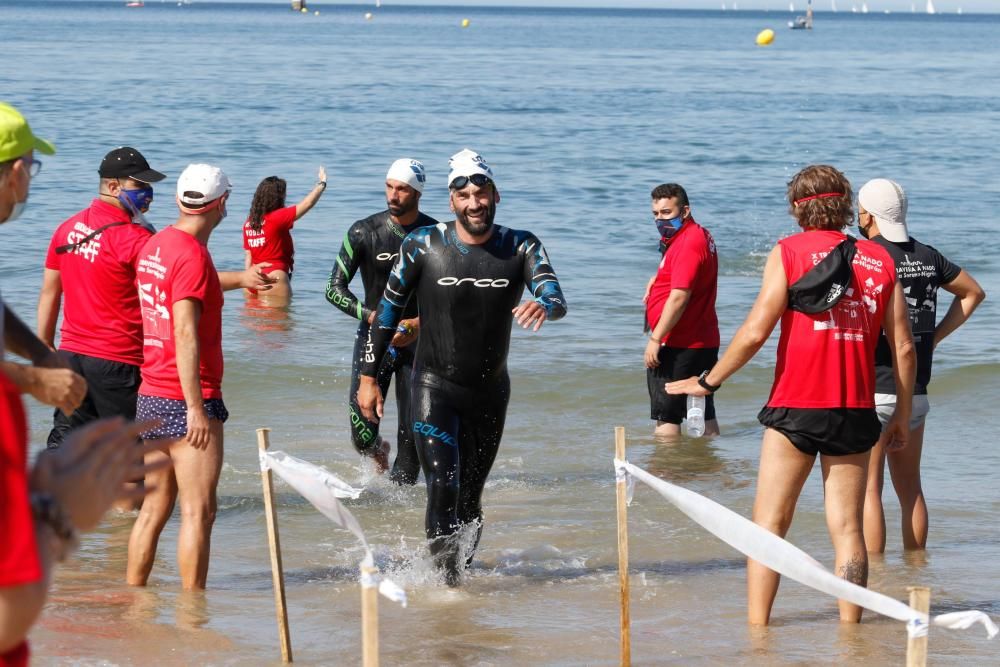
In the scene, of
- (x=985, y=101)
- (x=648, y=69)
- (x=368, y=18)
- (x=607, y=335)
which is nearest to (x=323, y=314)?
(x=607, y=335)

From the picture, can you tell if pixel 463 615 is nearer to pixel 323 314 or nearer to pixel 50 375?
pixel 50 375

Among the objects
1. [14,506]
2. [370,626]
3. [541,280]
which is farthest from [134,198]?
[14,506]

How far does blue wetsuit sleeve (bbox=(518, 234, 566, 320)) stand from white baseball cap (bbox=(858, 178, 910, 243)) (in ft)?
4.62

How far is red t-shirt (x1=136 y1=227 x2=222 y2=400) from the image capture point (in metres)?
5.34

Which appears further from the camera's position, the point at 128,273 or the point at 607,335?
the point at 607,335

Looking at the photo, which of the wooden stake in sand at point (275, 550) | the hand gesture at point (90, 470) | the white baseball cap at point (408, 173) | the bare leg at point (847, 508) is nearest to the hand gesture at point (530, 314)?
the wooden stake in sand at point (275, 550)

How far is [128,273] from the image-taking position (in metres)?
6.22

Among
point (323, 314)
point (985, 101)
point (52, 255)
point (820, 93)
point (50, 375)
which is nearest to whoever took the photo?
point (50, 375)

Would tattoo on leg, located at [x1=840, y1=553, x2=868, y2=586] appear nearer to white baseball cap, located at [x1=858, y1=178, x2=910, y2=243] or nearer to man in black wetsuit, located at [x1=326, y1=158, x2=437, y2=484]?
white baseball cap, located at [x1=858, y1=178, x2=910, y2=243]

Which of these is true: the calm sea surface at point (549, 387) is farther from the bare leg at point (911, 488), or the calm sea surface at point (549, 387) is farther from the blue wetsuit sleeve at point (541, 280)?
the blue wetsuit sleeve at point (541, 280)

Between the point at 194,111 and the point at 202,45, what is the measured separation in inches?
1770

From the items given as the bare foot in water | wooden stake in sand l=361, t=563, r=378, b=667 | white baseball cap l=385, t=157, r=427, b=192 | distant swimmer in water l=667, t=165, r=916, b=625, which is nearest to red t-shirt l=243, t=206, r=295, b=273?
the bare foot in water

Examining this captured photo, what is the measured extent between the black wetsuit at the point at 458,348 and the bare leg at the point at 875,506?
5.40 ft

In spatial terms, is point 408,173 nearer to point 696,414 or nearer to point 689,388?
point 696,414
